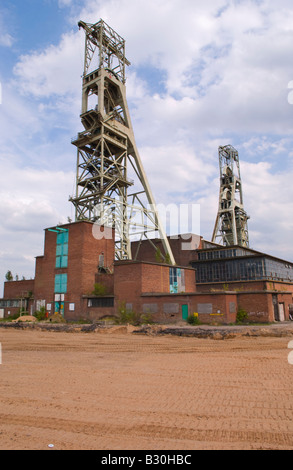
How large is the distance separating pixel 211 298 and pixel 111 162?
21.0 metres

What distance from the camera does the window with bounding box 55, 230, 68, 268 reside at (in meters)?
32.4

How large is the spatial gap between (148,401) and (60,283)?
89.3 ft

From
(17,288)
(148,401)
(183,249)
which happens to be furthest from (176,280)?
(148,401)

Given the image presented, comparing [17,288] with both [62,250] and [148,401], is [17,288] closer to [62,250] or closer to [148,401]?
[62,250]

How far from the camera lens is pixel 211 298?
24.9m

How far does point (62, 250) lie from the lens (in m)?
32.8

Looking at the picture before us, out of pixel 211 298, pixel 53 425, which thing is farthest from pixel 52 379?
pixel 211 298

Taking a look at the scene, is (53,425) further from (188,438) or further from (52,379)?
(52,379)

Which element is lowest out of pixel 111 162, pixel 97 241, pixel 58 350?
pixel 58 350

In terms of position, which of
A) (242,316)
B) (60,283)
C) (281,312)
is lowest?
(242,316)

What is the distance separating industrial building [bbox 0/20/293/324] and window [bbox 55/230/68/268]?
11cm

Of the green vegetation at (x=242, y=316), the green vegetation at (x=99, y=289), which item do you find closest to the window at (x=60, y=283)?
the green vegetation at (x=99, y=289)

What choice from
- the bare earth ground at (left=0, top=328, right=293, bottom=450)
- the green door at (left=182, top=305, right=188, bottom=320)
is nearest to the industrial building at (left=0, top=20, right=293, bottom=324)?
the green door at (left=182, top=305, right=188, bottom=320)

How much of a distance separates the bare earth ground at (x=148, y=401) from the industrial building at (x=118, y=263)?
14.1 m
